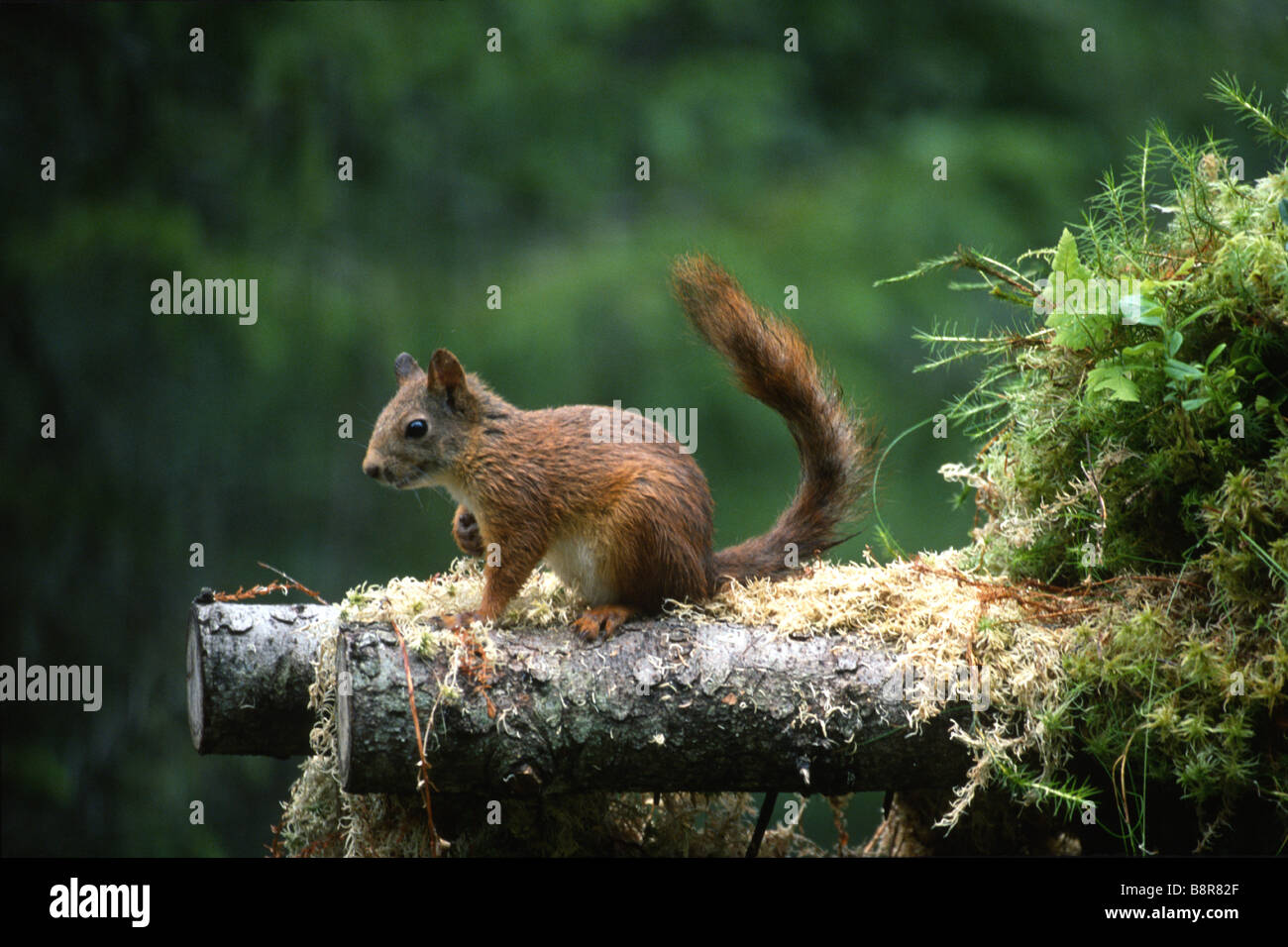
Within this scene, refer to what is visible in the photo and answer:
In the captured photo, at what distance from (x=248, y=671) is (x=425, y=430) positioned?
20.7 inches

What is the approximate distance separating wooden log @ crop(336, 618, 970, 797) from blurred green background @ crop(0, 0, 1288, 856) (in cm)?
206

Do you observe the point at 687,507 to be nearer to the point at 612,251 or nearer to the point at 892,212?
the point at 612,251

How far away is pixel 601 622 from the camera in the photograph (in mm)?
1954

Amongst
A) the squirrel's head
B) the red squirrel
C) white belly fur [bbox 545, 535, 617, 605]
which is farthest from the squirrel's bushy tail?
the squirrel's head

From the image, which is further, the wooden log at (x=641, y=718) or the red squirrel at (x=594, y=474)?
the red squirrel at (x=594, y=474)

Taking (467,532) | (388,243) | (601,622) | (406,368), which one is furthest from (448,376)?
(388,243)

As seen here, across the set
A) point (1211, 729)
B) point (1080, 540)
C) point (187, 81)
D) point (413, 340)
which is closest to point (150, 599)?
point (413, 340)

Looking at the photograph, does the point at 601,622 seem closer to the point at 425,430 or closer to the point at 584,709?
→ the point at 584,709

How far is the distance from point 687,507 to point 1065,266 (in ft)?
2.54

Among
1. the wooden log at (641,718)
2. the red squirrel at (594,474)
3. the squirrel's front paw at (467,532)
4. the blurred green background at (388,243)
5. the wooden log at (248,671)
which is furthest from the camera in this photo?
the blurred green background at (388,243)

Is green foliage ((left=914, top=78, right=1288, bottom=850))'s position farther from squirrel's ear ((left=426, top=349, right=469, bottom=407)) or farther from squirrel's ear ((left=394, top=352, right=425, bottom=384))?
squirrel's ear ((left=394, top=352, right=425, bottom=384))

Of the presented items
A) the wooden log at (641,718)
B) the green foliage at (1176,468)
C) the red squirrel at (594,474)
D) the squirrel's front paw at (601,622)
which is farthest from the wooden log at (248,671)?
the green foliage at (1176,468)

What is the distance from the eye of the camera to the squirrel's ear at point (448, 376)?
2.10 metres

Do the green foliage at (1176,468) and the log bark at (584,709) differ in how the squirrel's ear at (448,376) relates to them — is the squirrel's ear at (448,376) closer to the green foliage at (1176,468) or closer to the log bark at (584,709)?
the log bark at (584,709)
